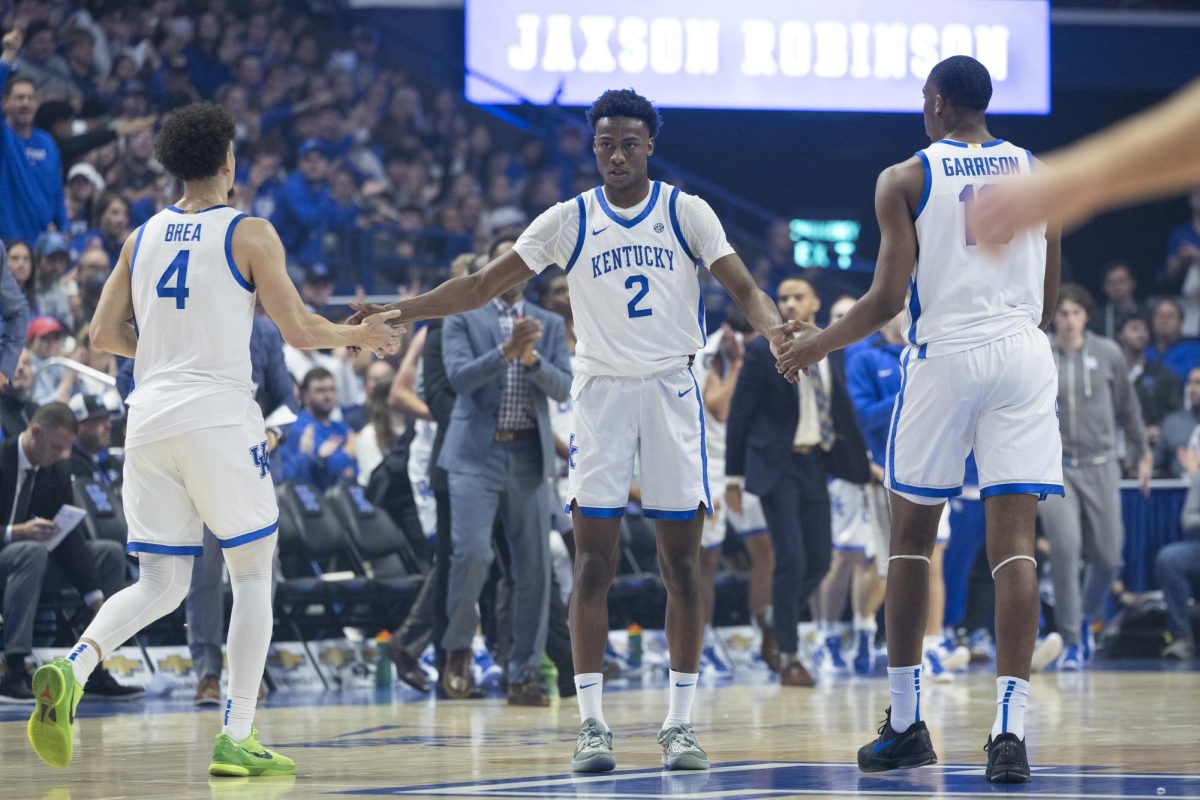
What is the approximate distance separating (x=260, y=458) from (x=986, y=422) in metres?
2.27

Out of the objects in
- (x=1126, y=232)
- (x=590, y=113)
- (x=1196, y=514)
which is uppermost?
(x=1126, y=232)

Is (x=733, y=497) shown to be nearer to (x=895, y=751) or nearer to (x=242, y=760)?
(x=895, y=751)

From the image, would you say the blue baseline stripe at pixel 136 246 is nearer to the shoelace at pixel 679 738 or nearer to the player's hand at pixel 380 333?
the player's hand at pixel 380 333

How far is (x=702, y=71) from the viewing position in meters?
18.6

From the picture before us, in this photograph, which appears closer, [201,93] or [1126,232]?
[201,93]

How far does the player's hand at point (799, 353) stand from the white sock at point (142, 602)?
6.68 feet

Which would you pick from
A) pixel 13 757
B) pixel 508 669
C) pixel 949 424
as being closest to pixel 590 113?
pixel 949 424

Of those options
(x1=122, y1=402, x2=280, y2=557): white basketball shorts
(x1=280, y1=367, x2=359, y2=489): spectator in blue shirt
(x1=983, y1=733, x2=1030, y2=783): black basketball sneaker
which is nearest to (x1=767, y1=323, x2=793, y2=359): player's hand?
(x1=983, y1=733, x2=1030, y2=783): black basketball sneaker

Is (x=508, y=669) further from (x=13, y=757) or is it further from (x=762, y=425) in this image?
(x=13, y=757)

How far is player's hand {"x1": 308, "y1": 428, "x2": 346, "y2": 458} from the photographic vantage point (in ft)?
37.9

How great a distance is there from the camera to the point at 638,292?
5645 mm

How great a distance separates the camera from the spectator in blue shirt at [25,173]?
36.2 feet

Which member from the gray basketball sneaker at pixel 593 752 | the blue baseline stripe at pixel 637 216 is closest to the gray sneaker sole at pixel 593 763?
the gray basketball sneaker at pixel 593 752

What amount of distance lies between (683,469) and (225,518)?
149 cm
